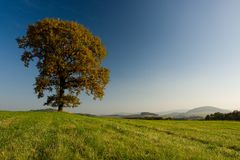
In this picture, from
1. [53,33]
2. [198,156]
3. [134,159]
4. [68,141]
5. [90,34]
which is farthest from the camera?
[90,34]

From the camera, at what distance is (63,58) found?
45.0 m

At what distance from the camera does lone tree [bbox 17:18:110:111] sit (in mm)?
43875

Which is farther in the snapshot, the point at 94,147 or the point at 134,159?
the point at 94,147

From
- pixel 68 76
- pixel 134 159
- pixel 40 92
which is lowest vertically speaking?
pixel 134 159

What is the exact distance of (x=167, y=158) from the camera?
6.88 meters

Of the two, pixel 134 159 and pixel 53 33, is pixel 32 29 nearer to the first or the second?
pixel 53 33

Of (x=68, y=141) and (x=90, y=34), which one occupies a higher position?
(x=90, y=34)

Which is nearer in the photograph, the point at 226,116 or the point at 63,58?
the point at 63,58

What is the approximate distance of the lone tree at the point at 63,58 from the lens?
43.9 metres

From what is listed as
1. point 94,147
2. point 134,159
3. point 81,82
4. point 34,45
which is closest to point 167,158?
point 134,159

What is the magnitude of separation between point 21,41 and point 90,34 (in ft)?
45.0

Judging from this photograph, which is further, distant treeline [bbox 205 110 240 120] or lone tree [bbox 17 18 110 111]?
distant treeline [bbox 205 110 240 120]

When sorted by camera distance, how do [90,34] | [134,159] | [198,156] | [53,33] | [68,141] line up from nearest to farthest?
[134,159], [198,156], [68,141], [53,33], [90,34]

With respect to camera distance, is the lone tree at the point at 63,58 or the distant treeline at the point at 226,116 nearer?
the lone tree at the point at 63,58
